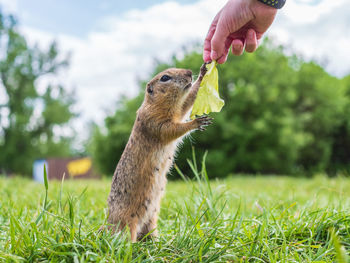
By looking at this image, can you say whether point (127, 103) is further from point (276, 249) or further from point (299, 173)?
point (276, 249)

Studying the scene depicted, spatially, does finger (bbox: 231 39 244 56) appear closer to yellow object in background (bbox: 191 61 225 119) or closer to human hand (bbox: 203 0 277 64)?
human hand (bbox: 203 0 277 64)

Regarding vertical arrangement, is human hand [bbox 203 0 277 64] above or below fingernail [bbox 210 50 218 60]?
above

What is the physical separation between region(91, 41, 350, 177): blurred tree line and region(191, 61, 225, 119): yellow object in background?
9619mm

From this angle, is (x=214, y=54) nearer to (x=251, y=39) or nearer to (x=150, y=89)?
(x=251, y=39)

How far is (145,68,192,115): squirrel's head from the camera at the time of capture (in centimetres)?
298

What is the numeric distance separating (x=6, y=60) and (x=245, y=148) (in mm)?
21102

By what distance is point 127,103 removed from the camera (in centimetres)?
1445

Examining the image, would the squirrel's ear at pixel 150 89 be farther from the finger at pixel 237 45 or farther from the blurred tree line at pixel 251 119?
the blurred tree line at pixel 251 119

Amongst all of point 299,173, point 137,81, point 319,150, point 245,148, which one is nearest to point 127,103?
point 137,81

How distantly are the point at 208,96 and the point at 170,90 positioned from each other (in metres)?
0.38

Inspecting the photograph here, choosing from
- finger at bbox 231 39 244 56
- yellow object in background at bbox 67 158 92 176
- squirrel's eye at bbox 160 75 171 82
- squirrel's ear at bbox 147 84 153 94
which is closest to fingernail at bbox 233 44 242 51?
finger at bbox 231 39 244 56

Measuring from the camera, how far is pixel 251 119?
14281 millimetres

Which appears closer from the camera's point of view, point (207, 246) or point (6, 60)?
point (207, 246)

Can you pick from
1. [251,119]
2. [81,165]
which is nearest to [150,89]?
[251,119]
